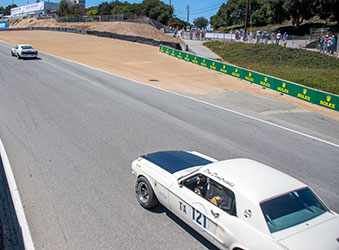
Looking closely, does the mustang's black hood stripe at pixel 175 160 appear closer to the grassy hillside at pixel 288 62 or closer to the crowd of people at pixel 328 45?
the grassy hillside at pixel 288 62

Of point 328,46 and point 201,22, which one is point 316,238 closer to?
point 328,46

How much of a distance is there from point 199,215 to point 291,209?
55.6 inches

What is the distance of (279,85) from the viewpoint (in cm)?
2034

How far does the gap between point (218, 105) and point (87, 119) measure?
7.00 meters

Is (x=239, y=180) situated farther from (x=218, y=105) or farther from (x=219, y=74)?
(x=219, y=74)

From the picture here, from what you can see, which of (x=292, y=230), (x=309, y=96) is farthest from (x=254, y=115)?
(x=292, y=230)

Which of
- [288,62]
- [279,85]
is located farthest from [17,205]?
[288,62]

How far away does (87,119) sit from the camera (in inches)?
493

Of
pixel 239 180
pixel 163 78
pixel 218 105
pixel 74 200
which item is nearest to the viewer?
pixel 239 180

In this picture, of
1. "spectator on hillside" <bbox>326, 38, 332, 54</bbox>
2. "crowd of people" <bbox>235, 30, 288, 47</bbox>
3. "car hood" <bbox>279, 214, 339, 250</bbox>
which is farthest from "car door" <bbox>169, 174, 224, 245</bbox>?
"crowd of people" <bbox>235, 30, 288, 47</bbox>

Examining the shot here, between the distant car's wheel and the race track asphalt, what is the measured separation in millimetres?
178

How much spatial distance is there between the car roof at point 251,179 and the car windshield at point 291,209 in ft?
0.33

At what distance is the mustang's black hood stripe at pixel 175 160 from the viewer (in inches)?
246

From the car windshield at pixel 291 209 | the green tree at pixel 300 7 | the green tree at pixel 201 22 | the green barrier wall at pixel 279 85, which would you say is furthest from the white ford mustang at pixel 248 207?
the green tree at pixel 201 22
